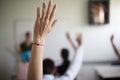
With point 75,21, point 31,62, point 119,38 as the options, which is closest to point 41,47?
point 31,62

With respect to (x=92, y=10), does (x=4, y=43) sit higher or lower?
lower

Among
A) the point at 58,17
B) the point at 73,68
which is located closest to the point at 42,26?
the point at 73,68

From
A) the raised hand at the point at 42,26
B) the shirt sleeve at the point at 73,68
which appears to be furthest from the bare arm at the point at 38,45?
the shirt sleeve at the point at 73,68

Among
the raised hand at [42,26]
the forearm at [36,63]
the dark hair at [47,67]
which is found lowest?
the dark hair at [47,67]

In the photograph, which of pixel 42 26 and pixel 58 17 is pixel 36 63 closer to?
pixel 42 26

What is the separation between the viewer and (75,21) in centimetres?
239

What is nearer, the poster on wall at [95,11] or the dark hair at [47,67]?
the dark hair at [47,67]

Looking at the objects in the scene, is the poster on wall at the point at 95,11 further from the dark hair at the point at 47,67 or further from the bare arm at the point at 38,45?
the bare arm at the point at 38,45

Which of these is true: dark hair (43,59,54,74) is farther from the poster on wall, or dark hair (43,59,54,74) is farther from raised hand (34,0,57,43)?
the poster on wall

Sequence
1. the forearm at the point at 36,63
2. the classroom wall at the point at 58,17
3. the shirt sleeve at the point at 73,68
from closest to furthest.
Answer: the forearm at the point at 36,63 → the shirt sleeve at the point at 73,68 → the classroom wall at the point at 58,17

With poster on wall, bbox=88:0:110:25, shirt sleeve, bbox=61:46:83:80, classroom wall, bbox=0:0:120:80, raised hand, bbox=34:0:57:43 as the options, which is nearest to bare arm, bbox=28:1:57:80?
raised hand, bbox=34:0:57:43

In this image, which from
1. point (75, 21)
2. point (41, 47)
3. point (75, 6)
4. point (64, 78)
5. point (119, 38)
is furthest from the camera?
point (75, 21)

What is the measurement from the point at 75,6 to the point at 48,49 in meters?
0.56

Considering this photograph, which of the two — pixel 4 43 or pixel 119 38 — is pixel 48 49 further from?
pixel 119 38
